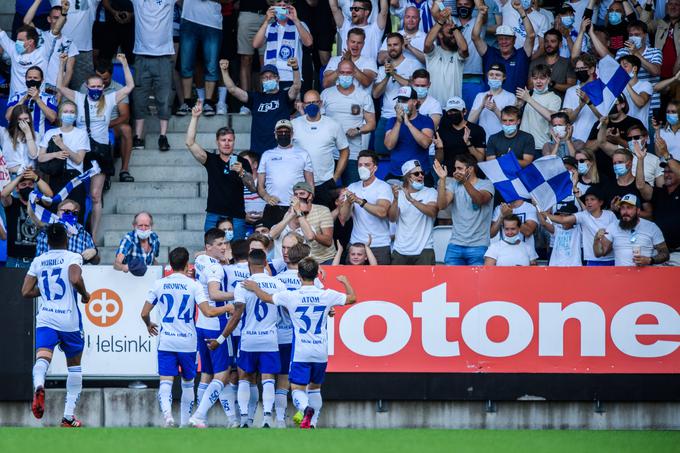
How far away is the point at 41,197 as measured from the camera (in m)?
17.5

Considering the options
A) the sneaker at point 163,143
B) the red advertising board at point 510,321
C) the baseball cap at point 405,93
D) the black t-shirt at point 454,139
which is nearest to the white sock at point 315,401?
the red advertising board at point 510,321

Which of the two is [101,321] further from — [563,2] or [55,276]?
[563,2]

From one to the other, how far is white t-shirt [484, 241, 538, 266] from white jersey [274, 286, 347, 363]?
10.6 feet

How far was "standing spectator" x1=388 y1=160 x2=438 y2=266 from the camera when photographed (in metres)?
17.3

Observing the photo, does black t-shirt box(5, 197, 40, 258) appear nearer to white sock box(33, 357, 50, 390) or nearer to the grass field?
white sock box(33, 357, 50, 390)

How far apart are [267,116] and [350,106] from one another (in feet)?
3.77

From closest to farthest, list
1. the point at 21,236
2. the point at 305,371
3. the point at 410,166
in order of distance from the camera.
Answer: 1. the point at 305,371
2. the point at 410,166
3. the point at 21,236

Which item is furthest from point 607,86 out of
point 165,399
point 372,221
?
point 165,399

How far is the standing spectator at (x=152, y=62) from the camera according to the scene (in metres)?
19.8

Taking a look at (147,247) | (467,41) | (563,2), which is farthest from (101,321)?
(563,2)

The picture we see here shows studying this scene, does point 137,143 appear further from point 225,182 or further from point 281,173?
point 281,173

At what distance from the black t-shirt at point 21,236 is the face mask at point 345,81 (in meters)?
4.51

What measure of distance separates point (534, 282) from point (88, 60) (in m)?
7.67

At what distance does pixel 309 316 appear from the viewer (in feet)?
46.5
